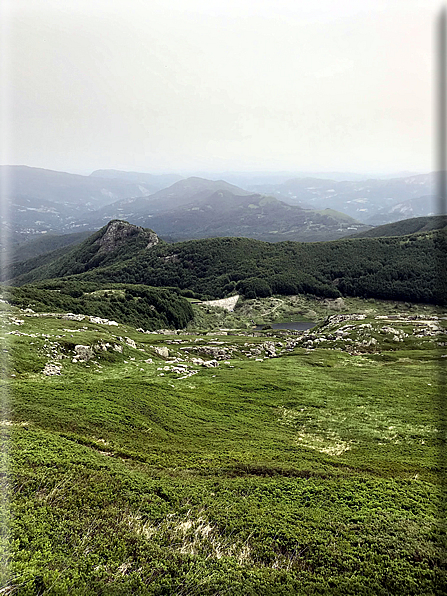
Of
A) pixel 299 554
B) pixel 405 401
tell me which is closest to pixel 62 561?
pixel 299 554

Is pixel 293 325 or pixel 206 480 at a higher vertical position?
pixel 206 480

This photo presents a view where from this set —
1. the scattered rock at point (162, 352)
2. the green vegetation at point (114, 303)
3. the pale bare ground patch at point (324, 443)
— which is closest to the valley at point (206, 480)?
the pale bare ground patch at point (324, 443)

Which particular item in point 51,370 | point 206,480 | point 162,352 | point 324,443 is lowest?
point 324,443

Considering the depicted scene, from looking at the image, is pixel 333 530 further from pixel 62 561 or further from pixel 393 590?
pixel 62 561

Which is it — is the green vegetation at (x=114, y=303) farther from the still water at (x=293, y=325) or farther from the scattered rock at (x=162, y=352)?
the still water at (x=293, y=325)

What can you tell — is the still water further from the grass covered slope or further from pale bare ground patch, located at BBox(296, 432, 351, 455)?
pale bare ground patch, located at BBox(296, 432, 351, 455)

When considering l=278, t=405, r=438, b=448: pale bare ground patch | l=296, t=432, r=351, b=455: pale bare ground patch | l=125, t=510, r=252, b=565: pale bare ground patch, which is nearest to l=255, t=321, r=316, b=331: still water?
l=278, t=405, r=438, b=448: pale bare ground patch

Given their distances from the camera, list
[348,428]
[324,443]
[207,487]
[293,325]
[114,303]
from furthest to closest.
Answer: [293,325] → [114,303] → [348,428] → [324,443] → [207,487]

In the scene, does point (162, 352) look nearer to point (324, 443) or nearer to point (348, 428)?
point (348, 428)

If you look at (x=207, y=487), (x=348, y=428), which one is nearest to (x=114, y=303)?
(x=348, y=428)
